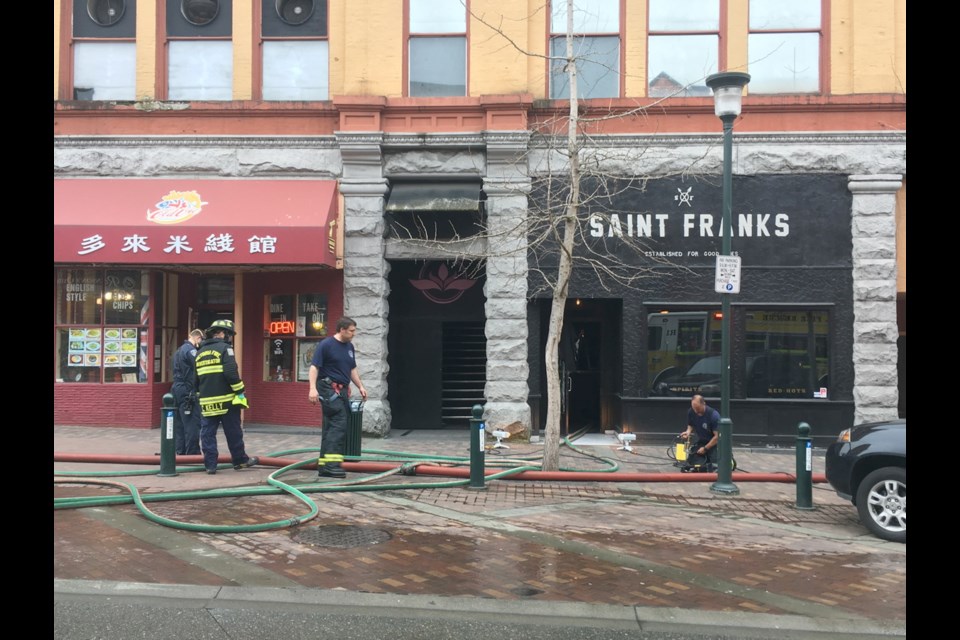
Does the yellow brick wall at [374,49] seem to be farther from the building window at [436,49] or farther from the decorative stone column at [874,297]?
the decorative stone column at [874,297]

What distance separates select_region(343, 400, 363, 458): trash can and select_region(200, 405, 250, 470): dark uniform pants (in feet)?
4.47

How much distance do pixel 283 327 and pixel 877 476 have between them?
10383mm

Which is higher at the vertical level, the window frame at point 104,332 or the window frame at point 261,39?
the window frame at point 261,39

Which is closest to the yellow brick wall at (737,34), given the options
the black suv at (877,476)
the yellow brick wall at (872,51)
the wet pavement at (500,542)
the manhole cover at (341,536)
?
the yellow brick wall at (872,51)

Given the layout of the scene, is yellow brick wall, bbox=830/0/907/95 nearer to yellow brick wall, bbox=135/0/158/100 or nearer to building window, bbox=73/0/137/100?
yellow brick wall, bbox=135/0/158/100

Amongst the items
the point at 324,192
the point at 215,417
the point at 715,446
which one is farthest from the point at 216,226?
the point at 715,446

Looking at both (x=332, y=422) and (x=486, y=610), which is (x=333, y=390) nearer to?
(x=332, y=422)

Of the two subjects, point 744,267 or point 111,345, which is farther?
point 111,345

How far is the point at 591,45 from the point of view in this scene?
13984 millimetres

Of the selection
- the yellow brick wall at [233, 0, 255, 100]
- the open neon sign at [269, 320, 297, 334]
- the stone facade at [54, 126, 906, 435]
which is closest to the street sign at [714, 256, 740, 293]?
the stone facade at [54, 126, 906, 435]

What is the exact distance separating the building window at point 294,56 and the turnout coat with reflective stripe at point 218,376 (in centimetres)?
623

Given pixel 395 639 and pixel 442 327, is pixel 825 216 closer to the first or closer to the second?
pixel 442 327

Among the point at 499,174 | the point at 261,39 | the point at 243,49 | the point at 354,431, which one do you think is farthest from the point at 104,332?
the point at 499,174

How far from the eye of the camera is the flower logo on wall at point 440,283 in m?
14.9
